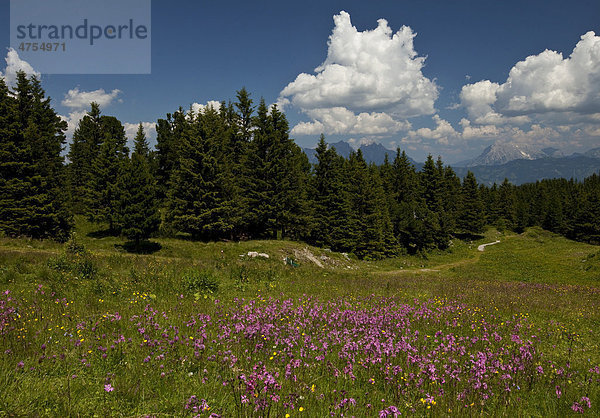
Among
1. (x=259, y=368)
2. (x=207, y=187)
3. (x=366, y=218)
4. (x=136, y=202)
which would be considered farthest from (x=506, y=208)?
(x=259, y=368)

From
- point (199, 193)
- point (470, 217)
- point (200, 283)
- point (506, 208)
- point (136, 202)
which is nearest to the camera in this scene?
point (200, 283)

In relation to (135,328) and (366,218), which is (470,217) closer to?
(366,218)

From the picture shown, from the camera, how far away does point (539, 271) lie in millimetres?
34750

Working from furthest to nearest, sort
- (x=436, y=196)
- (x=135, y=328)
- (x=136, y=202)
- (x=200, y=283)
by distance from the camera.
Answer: (x=436, y=196) → (x=136, y=202) → (x=200, y=283) → (x=135, y=328)

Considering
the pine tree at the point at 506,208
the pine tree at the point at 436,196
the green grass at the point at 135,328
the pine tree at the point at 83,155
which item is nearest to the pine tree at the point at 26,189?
the pine tree at the point at 83,155

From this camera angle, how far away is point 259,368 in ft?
16.2

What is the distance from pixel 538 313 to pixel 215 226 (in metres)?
28.5

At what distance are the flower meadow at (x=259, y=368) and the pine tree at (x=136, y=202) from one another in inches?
764

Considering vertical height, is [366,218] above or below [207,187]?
below

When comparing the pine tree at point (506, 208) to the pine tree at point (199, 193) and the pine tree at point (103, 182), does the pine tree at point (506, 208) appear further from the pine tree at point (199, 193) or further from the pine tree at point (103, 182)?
the pine tree at point (103, 182)

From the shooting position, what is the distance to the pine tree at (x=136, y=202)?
2567 cm

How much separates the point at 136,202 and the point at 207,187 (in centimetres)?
Answer: 854

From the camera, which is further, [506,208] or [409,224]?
[506,208]

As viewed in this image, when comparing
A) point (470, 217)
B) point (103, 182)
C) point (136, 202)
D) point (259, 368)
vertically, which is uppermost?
point (103, 182)
